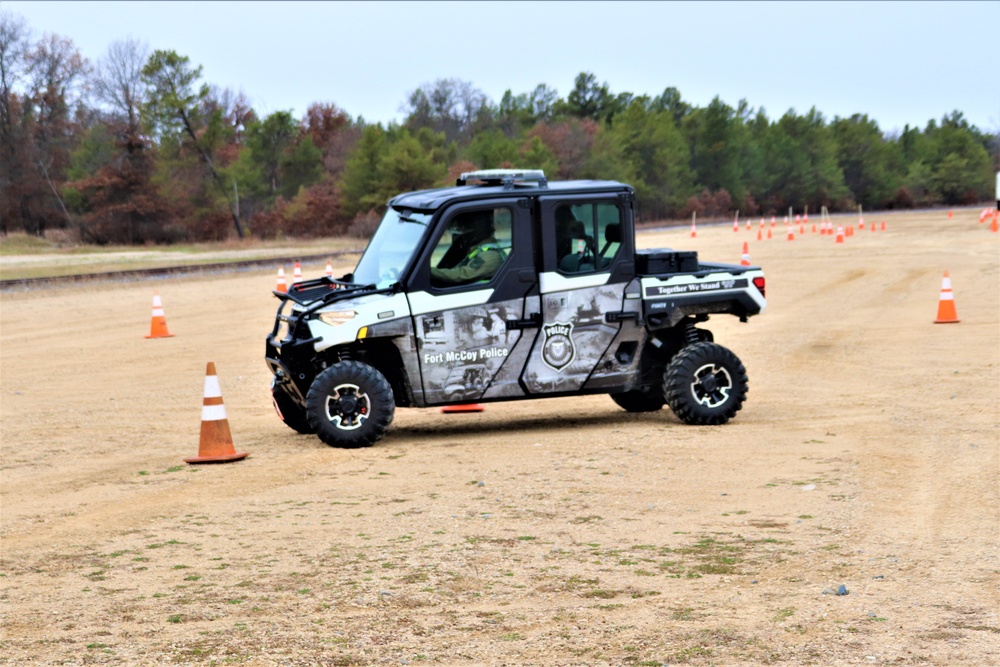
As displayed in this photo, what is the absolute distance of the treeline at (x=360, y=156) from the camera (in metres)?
71.9

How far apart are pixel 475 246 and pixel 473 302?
49cm

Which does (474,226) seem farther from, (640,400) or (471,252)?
(640,400)

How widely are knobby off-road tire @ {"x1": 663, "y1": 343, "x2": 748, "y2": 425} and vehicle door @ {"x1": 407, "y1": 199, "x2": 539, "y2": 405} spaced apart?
137 cm

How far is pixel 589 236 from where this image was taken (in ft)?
38.3

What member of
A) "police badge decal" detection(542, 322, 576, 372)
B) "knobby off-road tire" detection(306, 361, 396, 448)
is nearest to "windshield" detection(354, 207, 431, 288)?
"knobby off-road tire" detection(306, 361, 396, 448)

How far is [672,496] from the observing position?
9102 millimetres

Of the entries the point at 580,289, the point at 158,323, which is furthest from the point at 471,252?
the point at 158,323

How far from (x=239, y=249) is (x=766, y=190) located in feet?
231

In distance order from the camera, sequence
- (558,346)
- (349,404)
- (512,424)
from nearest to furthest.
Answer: (349,404) → (558,346) → (512,424)

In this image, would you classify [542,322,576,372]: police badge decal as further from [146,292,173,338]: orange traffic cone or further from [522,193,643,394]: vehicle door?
[146,292,173,338]: orange traffic cone

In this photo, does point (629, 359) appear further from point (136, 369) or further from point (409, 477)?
point (136, 369)

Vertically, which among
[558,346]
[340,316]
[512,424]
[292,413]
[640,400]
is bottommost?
[512,424]

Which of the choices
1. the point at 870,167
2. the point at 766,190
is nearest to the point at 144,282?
the point at 766,190

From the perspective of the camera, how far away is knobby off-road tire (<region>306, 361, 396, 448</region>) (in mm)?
11031
